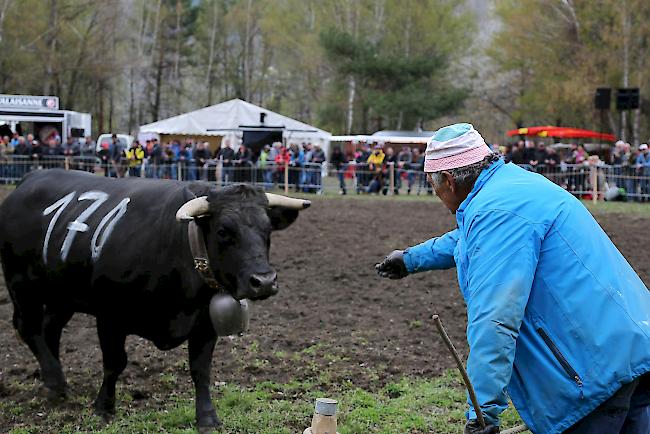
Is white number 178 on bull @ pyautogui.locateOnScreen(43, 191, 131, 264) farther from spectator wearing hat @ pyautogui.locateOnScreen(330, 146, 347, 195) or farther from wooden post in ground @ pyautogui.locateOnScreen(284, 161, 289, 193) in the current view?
spectator wearing hat @ pyautogui.locateOnScreen(330, 146, 347, 195)

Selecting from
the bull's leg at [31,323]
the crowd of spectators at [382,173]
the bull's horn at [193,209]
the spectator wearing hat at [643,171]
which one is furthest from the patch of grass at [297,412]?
the crowd of spectators at [382,173]

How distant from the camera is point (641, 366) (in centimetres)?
292

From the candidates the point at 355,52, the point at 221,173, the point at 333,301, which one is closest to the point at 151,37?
the point at 355,52

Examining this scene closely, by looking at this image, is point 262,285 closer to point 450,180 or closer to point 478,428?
point 450,180

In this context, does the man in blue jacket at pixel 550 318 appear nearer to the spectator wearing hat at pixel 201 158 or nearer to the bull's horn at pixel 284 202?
Answer: the bull's horn at pixel 284 202

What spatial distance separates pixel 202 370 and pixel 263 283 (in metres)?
1.14

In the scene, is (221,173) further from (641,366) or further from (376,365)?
(641,366)

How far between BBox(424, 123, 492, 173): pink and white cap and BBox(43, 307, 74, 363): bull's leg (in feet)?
14.8

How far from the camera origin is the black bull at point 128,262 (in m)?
5.38

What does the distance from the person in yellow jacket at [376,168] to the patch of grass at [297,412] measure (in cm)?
1887

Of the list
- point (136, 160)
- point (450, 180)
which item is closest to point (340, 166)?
point (136, 160)

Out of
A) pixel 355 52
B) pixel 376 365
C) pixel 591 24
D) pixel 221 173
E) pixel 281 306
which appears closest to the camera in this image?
pixel 376 365

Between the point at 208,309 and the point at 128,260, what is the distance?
645mm

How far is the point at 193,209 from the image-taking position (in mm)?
5348
